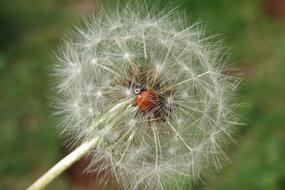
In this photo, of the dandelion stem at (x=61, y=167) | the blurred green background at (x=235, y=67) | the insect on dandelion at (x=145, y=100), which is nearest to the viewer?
the dandelion stem at (x=61, y=167)

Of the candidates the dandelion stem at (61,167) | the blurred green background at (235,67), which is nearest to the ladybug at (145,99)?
the dandelion stem at (61,167)

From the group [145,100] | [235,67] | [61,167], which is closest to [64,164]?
[61,167]

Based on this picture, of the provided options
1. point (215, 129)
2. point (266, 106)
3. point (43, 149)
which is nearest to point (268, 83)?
point (266, 106)

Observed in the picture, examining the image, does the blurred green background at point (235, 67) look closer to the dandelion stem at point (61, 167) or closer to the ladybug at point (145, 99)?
the ladybug at point (145, 99)

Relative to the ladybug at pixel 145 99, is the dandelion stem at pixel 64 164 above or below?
below

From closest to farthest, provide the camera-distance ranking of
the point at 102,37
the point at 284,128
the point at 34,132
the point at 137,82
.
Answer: the point at 137,82 < the point at 102,37 < the point at 284,128 < the point at 34,132

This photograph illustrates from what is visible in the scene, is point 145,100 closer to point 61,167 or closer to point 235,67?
point 61,167

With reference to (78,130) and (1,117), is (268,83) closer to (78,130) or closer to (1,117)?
(1,117)
